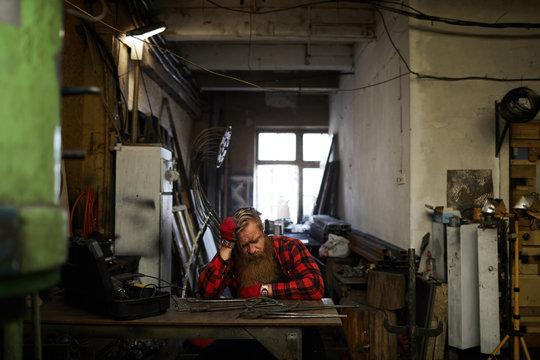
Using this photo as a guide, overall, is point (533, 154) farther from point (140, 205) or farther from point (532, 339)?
point (140, 205)

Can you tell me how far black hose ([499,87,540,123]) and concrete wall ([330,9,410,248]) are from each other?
2.62 feet

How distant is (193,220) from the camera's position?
579 cm

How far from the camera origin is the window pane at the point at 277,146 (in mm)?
8617

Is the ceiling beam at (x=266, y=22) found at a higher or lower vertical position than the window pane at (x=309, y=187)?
higher

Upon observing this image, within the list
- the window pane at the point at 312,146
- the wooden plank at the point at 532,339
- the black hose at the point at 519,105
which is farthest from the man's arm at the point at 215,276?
the window pane at the point at 312,146

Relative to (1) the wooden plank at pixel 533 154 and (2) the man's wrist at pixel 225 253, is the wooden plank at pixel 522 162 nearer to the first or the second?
(1) the wooden plank at pixel 533 154

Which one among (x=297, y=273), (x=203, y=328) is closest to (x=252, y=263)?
(x=297, y=273)

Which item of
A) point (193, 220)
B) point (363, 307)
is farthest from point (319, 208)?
point (363, 307)

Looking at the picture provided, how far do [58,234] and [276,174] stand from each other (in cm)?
807

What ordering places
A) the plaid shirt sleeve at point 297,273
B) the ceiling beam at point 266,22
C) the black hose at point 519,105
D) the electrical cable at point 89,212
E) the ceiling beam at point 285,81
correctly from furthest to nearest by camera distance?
1. the ceiling beam at point 285,81
2. the ceiling beam at point 266,22
3. the electrical cable at point 89,212
4. the black hose at point 519,105
5. the plaid shirt sleeve at point 297,273

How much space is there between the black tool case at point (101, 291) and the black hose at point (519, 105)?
10.1ft

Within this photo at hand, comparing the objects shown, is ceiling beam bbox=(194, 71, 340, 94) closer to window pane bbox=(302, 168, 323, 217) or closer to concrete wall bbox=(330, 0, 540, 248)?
window pane bbox=(302, 168, 323, 217)

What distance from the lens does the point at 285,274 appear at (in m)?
2.56

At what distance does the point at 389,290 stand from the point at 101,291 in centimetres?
237
